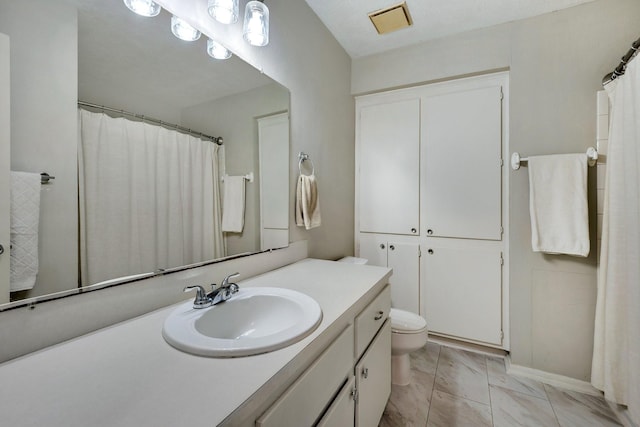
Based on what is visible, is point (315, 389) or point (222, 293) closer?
point (315, 389)

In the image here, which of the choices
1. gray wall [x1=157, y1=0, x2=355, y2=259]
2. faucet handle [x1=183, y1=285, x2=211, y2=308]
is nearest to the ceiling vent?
gray wall [x1=157, y1=0, x2=355, y2=259]

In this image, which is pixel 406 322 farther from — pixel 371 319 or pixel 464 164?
pixel 464 164

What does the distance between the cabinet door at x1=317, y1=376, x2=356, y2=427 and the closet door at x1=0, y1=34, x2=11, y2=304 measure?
33.9 inches

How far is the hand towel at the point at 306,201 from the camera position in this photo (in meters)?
1.62

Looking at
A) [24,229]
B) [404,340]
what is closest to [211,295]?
[24,229]

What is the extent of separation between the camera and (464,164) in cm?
206

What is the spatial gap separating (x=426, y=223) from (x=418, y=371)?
3.55ft

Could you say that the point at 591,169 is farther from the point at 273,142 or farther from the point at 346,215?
the point at 273,142

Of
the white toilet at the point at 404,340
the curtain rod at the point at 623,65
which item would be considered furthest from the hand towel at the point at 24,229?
the curtain rod at the point at 623,65

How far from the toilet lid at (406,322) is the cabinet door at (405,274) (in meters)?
0.45

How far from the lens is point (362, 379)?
41.9 inches

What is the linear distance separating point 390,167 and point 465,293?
116cm

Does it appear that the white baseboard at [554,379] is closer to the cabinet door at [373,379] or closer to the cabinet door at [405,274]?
the cabinet door at [405,274]

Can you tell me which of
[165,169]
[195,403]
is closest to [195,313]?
[195,403]
